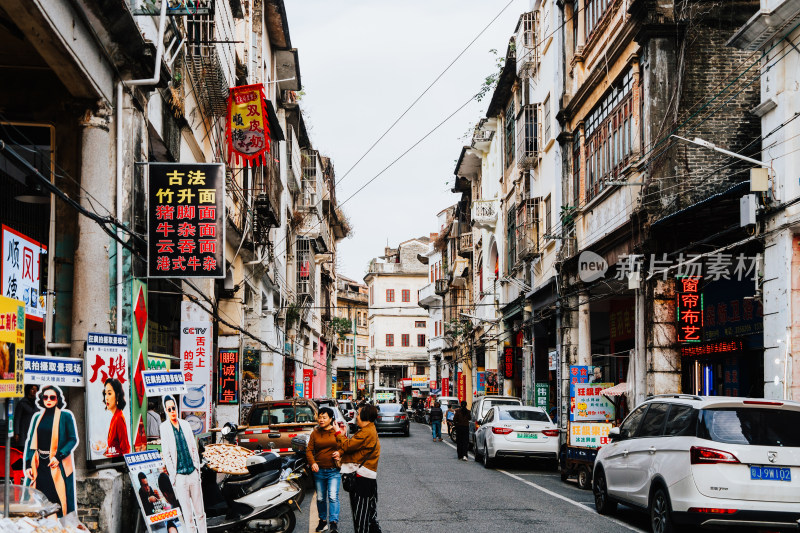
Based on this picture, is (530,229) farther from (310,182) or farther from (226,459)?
(226,459)

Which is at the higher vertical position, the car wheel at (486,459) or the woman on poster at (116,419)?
the woman on poster at (116,419)

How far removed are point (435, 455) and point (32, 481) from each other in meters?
19.2

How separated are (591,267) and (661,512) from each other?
13.2m

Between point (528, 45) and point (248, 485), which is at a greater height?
point (528, 45)

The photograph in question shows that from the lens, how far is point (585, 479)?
1734 cm

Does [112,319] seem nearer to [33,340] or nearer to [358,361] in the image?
[33,340]

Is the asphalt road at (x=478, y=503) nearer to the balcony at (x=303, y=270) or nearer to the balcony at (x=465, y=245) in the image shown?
the balcony at (x=303, y=270)

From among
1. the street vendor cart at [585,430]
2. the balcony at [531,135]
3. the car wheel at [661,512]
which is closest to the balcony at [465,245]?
the balcony at [531,135]

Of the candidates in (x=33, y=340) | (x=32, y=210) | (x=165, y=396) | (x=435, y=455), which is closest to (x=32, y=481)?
(x=165, y=396)

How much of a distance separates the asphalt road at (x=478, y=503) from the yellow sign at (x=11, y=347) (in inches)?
222

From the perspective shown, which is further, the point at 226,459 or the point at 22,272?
the point at 226,459

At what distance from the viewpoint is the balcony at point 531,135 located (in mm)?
32619

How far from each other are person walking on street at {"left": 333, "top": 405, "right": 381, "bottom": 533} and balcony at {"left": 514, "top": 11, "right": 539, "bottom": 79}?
25.3 meters

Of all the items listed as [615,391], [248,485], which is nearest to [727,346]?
[615,391]
